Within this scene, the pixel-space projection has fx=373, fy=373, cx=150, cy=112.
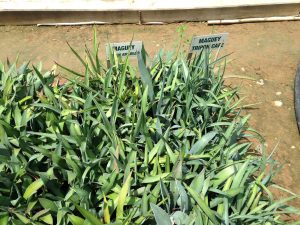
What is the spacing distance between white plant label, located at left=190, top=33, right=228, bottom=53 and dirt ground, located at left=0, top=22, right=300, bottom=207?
2.60ft

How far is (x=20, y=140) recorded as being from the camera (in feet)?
5.94

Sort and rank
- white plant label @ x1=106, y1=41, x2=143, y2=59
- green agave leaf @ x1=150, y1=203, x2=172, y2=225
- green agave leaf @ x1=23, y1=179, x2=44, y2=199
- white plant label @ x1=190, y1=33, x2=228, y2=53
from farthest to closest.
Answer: white plant label @ x1=190, y1=33, x2=228, y2=53 → white plant label @ x1=106, y1=41, x2=143, y2=59 → green agave leaf @ x1=23, y1=179, x2=44, y2=199 → green agave leaf @ x1=150, y1=203, x2=172, y2=225

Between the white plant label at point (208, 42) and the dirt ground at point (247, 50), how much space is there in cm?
79

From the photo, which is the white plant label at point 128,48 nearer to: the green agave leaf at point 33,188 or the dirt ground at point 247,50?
the dirt ground at point 247,50

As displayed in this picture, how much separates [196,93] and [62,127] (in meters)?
0.81

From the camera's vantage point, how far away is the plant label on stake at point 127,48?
2.14 m

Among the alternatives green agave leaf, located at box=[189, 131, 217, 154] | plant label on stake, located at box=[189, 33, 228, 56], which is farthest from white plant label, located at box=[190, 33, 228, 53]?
green agave leaf, located at box=[189, 131, 217, 154]

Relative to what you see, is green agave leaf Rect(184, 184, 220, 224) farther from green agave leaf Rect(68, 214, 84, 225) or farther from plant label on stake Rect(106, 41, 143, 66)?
A: plant label on stake Rect(106, 41, 143, 66)

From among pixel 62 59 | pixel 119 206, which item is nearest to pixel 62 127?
pixel 119 206

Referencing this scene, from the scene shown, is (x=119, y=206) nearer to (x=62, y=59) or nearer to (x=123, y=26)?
(x=62, y=59)

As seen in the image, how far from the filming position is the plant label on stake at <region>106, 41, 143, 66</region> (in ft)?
7.01

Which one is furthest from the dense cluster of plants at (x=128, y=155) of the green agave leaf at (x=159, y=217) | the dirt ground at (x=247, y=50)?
the dirt ground at (x=247, y=50)

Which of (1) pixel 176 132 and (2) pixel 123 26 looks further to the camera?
(2) pixel 123 26

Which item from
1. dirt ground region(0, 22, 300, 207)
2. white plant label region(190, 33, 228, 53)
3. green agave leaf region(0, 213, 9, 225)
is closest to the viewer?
green agave leaf region(0, 213, 9, 225)
